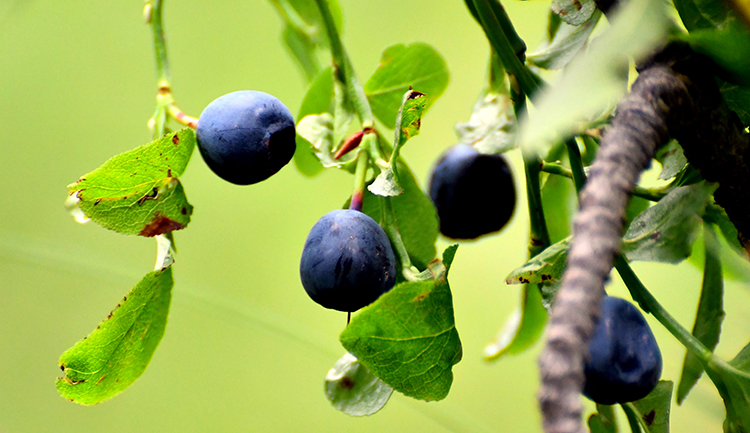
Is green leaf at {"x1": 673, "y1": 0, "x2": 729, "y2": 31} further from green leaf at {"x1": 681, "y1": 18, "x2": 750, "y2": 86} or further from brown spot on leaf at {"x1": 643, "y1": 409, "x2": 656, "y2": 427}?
brown spot on leaf at {"x1": 643, "y1": 409, "x2": 656, "y2": 427}

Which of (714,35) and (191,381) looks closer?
(714,35)

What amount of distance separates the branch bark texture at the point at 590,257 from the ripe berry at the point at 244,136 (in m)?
0.14

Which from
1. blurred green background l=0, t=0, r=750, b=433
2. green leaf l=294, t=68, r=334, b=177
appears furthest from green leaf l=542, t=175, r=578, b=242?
blurred green background l=0, t=0, r=750, b=433

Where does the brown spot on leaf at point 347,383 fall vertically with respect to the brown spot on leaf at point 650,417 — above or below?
above

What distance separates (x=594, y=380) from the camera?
0.19 m

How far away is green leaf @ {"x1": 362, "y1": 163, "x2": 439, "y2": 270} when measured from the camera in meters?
0.23

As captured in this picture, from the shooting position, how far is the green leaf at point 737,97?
0.50ft

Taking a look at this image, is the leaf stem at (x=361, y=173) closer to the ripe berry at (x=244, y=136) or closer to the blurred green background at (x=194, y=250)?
the ripe berry at (x=244, y=136)

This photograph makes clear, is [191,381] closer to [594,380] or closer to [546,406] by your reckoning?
[594,380]

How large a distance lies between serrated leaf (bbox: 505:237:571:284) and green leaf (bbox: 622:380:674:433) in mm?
74

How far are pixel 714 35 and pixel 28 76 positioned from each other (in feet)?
3.26

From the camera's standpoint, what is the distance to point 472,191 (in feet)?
0.94

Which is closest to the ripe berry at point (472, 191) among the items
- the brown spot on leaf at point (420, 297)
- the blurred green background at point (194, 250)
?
the brown spot on leaf at point (420, 297)

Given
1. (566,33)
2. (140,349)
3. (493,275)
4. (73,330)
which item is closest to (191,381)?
(73,330)
